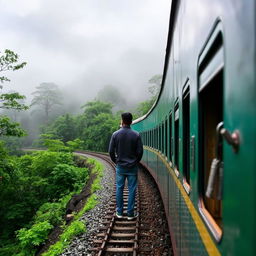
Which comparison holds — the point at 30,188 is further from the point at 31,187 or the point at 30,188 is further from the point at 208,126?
the point at 208,126

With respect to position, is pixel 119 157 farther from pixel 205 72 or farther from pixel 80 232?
pixel 205 72

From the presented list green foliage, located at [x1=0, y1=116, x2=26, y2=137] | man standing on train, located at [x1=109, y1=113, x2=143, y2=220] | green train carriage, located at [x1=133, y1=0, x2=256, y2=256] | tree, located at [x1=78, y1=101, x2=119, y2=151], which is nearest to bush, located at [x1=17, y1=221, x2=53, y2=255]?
man standing on train, located at [x1=109, y1=113, x2=143, y2=220]

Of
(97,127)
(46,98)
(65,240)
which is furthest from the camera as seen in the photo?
(46,98)

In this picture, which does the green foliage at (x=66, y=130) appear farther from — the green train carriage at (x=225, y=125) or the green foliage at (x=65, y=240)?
the green train carriage at (x=225, y=125)

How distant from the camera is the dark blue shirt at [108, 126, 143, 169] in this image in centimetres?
590

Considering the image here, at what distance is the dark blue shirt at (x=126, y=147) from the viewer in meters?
5.90

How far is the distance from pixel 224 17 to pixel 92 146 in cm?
4449

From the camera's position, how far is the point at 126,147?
592 centimetres

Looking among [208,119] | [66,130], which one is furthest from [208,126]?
[66,130]

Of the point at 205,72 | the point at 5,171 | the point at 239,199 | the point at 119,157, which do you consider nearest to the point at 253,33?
the point at 239,199

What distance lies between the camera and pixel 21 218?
1495cm

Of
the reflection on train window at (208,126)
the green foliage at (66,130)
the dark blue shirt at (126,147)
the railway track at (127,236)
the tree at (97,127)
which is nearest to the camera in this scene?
the reflection on train window at (208,126)

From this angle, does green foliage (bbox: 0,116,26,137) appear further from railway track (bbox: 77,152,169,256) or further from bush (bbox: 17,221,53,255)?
railway track (bbox: 77,152,169,256)

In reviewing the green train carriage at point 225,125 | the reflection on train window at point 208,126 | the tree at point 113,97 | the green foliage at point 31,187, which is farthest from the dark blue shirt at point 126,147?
the tree at point 113,97
